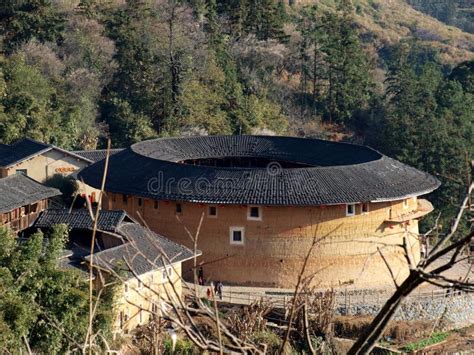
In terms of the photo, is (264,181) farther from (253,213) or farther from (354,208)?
(354,208)

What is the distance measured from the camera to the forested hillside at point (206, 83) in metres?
34.4

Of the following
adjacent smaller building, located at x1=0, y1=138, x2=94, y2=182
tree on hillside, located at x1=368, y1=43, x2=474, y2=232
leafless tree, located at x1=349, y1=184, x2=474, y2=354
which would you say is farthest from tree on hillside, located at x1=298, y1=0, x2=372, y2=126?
leafless tree, located at x1=349, y1=184, x2=474, y2=354

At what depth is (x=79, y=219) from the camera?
2184 cm

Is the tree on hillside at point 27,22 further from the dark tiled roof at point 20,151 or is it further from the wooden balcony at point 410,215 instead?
the wooden balcony at point 410,215

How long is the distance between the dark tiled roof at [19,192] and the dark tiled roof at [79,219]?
57cm

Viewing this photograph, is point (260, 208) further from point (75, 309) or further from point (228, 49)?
point (228, 49)

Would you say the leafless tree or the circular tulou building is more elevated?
the leafless tree

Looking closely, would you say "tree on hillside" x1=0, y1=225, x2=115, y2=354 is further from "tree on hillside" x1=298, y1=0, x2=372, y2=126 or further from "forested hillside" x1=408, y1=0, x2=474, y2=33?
"forested hillside" x1=408, y1=0, x2=474, y2=33

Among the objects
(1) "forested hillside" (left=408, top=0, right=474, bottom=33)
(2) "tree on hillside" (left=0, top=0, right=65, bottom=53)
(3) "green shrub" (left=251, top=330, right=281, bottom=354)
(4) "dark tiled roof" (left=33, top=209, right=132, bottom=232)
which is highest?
(2) "tree on hillside" (left=0, top=0, right=65, bottom=53)

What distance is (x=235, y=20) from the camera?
147 ft

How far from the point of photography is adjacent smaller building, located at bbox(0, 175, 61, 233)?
2189 centimetres

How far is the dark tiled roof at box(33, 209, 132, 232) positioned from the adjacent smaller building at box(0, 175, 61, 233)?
1.56 ft

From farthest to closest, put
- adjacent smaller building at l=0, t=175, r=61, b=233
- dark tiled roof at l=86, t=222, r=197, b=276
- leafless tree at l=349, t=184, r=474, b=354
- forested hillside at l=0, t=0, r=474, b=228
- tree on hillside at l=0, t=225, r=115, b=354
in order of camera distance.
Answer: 1. forested hillside at l=0, t=0, r=474, b=228
2. adjacent smaller building at l=0, t=175, r=61, b=233
3. dark tiled roof at l=86, t=222, r=197, b=276
4. tree on hillside at l=0, t=225, r=115, b=354
5. leafless tree at l=349, t=184, r=474, b=354

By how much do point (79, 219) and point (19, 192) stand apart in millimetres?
1881
